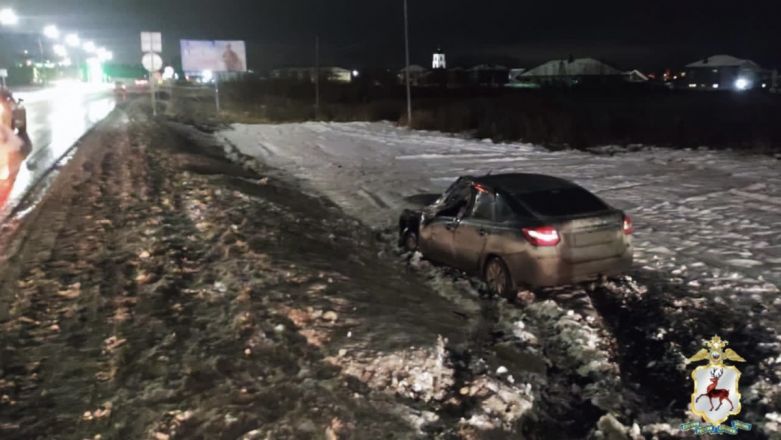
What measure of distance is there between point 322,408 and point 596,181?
13.4 meters

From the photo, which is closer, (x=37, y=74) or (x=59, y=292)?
(x=59, y=292)

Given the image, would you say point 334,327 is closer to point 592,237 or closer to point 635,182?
point 592,237

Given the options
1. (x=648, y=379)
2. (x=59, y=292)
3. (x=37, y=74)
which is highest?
(x=37, y=74)

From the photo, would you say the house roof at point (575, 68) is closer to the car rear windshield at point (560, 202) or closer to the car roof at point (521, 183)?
the car roof at point (521, 183)

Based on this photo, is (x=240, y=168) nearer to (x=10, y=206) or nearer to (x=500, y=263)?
(x=10, y=206)

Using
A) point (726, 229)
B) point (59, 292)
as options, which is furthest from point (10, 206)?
point (726, 229)

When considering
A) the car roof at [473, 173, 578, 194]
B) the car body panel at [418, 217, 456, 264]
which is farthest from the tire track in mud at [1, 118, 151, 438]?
the car roof at [473, 173, 578, 194]

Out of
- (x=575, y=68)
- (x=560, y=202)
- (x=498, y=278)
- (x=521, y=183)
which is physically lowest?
(x=498, y=278)

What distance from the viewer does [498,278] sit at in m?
7.92

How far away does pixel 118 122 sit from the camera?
106 ft

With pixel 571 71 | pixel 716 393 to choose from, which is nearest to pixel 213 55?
pixel 716 393

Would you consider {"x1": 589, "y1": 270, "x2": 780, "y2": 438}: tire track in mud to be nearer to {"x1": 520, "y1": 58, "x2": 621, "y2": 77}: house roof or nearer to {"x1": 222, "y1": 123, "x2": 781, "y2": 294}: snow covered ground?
{"x1": 222, "y1": 123, "x2": 781, "y2": 294}: snow covered ground

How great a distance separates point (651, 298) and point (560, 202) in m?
1.46

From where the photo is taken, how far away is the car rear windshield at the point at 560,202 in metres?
7.63
